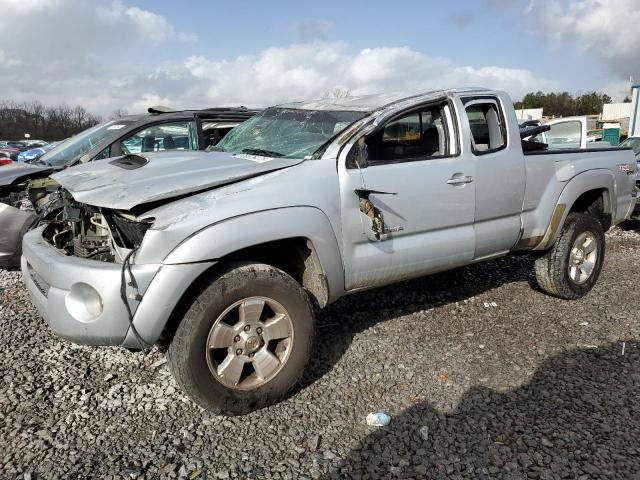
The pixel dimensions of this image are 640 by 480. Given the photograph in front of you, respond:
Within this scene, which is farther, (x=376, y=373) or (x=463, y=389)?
(x=376, y=373)

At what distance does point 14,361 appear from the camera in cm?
381

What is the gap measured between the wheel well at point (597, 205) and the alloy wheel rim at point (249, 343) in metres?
3.52

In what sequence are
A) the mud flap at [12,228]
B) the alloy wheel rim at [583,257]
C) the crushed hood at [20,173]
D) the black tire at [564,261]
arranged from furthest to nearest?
1. the crushed hood at [20,173]
2. the mud flap at [12,228]
3. the alloy wheel rim at [583,257]
4. the black tire at [564,261]

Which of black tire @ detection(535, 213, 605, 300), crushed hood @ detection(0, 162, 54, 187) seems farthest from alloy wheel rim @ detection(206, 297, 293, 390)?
crushed hood @ detection(0, 162, 54, 187)

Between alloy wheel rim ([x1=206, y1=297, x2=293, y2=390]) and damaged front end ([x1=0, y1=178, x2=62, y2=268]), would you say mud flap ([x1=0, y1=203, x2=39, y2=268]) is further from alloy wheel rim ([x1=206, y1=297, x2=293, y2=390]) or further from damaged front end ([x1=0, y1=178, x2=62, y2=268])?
alloy wheel rim ([x1=206, y1=297, x2=293, y2=390])

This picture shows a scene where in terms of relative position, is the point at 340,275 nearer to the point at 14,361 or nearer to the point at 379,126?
the point at 379,126

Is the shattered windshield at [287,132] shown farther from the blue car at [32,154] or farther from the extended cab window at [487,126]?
the blue car at [32,154]

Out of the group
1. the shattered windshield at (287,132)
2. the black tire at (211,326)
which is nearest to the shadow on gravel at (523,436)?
the black tire at (211,326)

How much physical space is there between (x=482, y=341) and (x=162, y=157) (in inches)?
113


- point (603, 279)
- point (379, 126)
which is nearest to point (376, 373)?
point (379, 126)

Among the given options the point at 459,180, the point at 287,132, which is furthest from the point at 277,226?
the point at 459,180

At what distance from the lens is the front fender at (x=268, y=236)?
2.81m

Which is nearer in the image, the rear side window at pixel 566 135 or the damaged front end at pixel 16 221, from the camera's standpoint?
the damaged front end at pixel 16 221

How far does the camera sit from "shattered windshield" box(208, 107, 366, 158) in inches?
145
